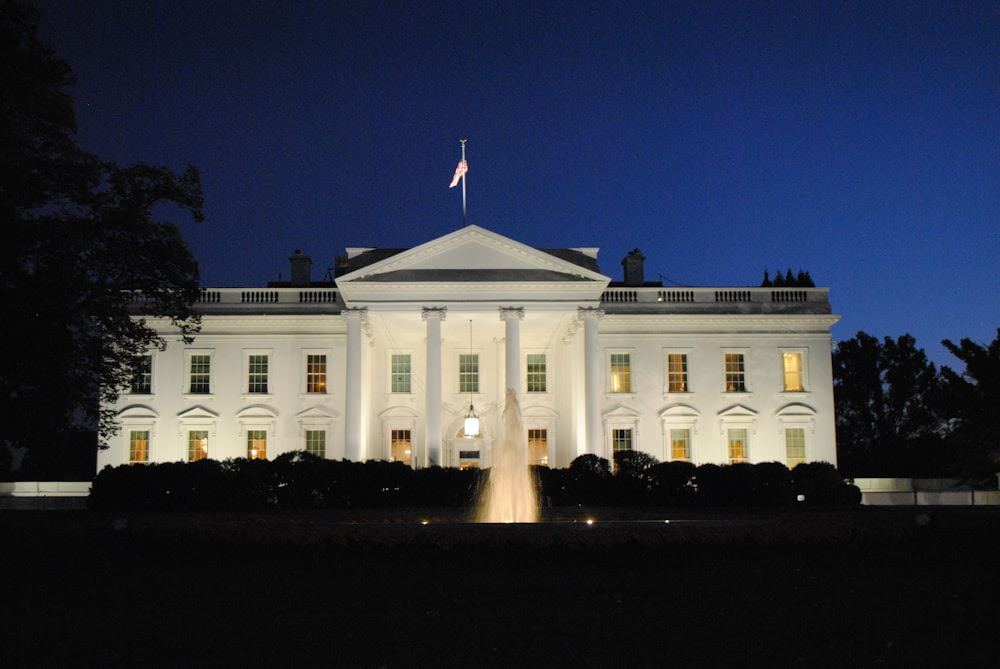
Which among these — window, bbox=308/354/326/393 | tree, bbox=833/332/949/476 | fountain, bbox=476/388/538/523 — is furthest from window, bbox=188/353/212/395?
tree, bbox=833/332/949/476

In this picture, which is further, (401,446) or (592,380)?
(401,446)

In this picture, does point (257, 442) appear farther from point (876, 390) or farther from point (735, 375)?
point (876, 390)

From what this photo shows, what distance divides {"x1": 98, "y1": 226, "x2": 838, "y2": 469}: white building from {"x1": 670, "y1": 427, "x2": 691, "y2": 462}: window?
5 cm

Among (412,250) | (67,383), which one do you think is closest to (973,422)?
(412,250)

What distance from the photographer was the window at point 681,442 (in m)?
39.8

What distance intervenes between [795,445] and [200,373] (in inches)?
960

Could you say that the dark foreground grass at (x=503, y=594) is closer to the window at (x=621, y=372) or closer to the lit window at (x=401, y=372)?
the lit window at (x=401, y=372)

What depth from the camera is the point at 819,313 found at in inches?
1591

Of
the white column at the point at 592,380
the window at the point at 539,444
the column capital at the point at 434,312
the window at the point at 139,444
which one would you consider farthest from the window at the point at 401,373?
the window at the point at 139,444

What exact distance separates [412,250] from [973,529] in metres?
22.8

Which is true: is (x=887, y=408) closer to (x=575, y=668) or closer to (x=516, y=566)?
(x=516, y=566)

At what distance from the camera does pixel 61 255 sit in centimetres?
1769

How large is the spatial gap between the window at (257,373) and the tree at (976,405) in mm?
25623

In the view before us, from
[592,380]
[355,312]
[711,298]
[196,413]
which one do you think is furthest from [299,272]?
[711,298]
